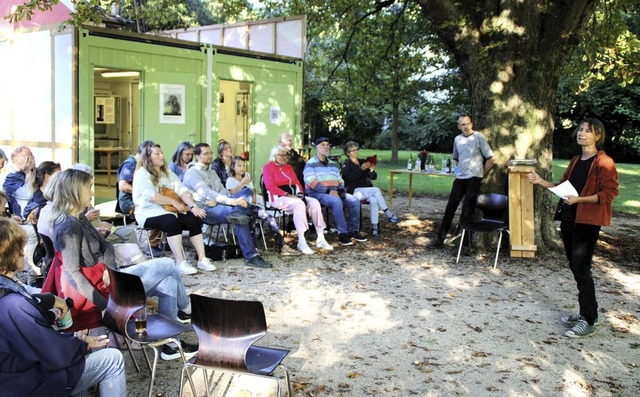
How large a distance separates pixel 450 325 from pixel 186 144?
4503 mm

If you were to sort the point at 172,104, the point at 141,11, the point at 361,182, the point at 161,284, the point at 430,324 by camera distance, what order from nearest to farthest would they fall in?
the point at 161,284
the point at 430,324
the point at 361,182
the point at 172,104
the point at 141,11

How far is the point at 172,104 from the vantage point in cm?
1101

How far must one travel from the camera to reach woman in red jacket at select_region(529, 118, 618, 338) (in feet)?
16.8

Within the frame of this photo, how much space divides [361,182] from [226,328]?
684cm

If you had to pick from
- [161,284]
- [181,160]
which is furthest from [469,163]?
[161,284]

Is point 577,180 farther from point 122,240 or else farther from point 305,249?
point 122,240

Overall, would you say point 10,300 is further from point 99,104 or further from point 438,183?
point 438,183

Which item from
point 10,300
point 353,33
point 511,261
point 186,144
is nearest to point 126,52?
point 186,144

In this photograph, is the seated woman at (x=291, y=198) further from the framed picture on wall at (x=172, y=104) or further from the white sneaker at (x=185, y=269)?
the framed picture on wall at (x=172, y=104)

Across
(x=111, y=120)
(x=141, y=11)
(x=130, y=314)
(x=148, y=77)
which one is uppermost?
(x=141, y=11)

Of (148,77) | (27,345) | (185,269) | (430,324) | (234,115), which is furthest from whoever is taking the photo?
(234,115)

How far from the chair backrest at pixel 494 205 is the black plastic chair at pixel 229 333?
5.24 meters

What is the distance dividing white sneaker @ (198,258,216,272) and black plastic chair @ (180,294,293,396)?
372cm

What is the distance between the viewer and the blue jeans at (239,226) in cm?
743
